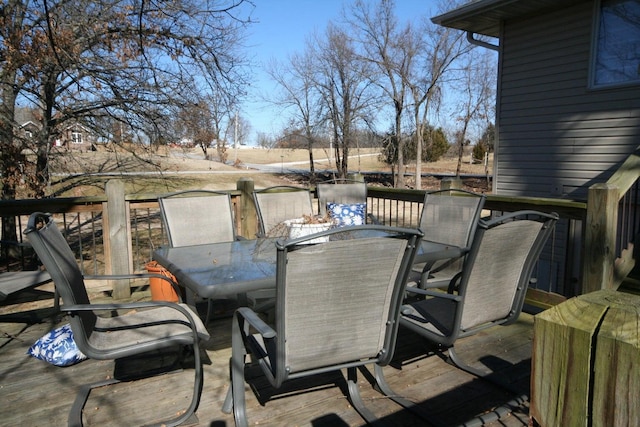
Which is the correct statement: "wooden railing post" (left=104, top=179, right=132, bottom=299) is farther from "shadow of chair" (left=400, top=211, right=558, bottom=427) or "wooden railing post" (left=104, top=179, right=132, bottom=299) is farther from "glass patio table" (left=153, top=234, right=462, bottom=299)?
"shadow of chair" (left=400, top=211, right=558, bottom=427)

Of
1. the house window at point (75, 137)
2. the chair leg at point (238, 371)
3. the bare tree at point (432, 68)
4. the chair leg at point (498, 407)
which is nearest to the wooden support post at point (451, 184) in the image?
the chair leg at point (498, 407)

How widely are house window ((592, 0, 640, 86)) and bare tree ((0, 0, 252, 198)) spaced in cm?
504

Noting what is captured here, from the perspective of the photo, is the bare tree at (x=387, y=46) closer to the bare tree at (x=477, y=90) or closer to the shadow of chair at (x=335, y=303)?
the bare tree at (x=477, y=90)

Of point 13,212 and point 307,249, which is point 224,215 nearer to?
point 13,212

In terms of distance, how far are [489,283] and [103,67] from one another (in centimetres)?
659

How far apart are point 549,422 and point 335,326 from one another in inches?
37.4

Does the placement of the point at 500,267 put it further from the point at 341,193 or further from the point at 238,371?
the point at 341,193

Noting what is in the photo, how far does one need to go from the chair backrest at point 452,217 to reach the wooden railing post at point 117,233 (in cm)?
245

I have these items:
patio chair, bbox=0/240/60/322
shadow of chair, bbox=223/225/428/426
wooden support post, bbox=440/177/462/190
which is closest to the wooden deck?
patio chair, bbox=0/240/60/322

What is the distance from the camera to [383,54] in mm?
17719

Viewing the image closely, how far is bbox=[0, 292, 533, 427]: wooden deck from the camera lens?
204 cm

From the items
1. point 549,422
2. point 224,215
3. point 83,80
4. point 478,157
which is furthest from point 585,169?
point 478,157

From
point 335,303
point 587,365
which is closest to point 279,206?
point 335,303

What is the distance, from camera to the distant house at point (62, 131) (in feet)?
23.1
